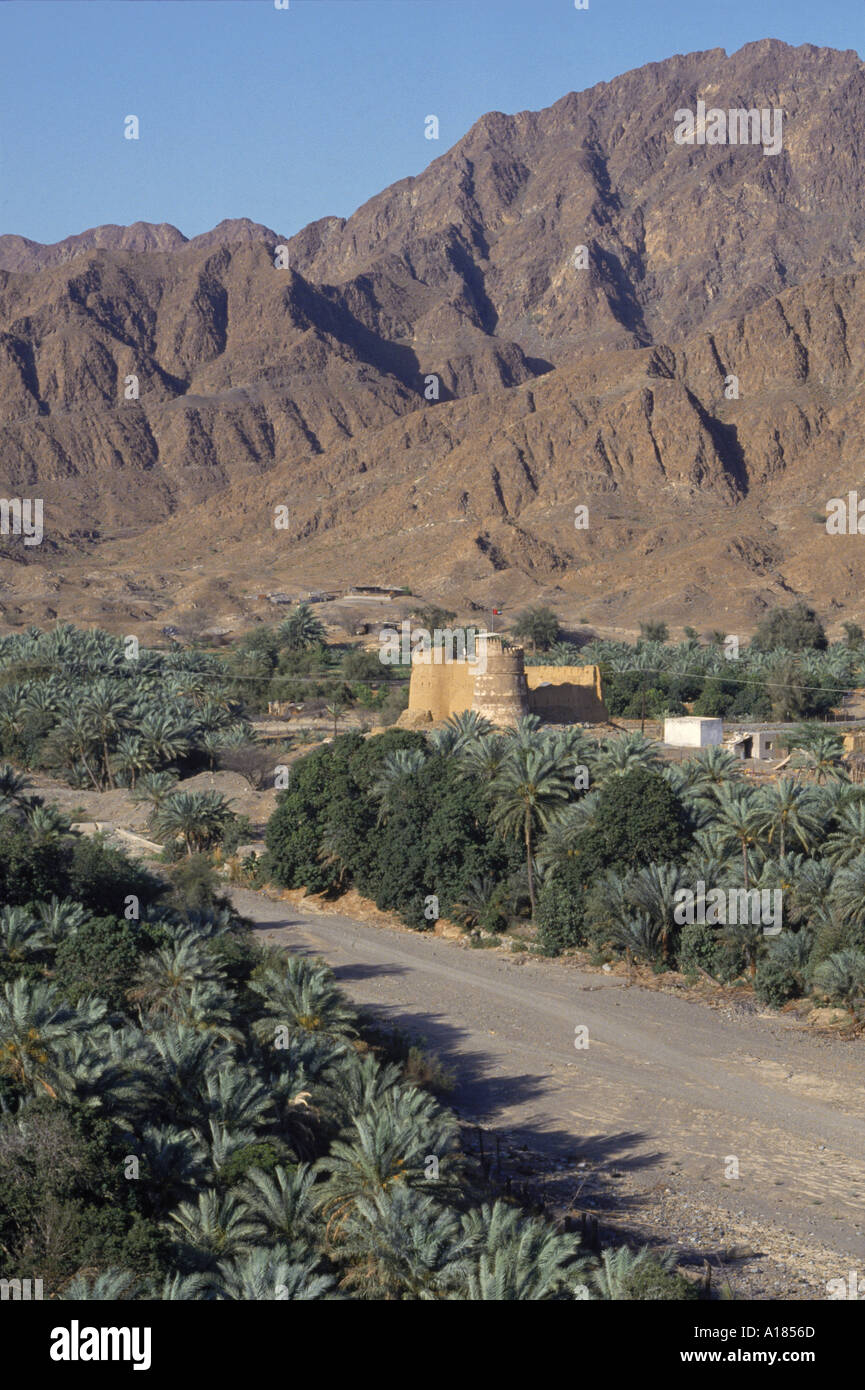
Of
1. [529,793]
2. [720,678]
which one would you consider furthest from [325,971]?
[720,678]

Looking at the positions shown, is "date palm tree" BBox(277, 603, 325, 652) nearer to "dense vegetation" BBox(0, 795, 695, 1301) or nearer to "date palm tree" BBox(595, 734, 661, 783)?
"date palm tree" BBox(595, 734, 661, 783)

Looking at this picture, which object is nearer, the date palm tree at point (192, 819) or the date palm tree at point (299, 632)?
the date palm tree at point (192, 819)

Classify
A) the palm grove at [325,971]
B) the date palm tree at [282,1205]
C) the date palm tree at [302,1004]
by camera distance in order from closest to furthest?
the palm grove at [325,971], the date palm tree at [282,1205], the date palm tree at [302,1004]

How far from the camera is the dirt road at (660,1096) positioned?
16594 millimetres

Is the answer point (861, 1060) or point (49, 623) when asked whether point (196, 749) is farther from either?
point (49, 623)

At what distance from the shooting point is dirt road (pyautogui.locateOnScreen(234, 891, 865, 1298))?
16594 millimetres

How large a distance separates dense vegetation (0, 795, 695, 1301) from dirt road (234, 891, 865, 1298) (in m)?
1.98

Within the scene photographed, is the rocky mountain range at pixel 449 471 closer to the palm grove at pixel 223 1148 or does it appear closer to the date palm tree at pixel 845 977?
the date palm tree at pixel 845 977

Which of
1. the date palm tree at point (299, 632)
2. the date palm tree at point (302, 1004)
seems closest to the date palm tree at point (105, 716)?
the date palm tree at point (302, 1004)

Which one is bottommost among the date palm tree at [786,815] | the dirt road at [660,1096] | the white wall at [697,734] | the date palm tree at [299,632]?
the dirt road at [660,1096]

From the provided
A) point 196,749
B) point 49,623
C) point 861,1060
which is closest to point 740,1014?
point 861,1060

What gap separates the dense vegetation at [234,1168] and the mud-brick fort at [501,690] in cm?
2139
